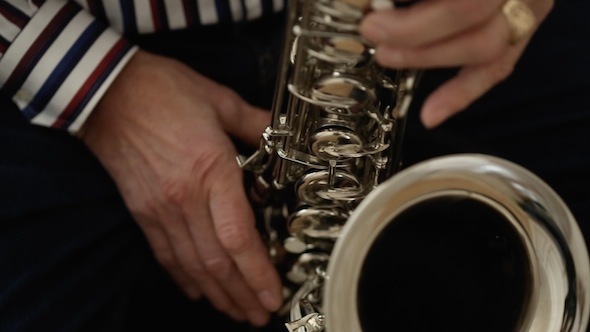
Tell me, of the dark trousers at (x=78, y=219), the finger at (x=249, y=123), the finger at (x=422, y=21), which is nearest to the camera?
the finger at (x=422, y=21)

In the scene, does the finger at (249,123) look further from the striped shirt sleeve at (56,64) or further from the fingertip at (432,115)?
the fingertip at (432,115)

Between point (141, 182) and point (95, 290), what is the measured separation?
11 cm

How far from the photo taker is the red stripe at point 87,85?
0.77 m

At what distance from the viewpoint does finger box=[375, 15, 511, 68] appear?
584 mm

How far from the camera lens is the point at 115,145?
31.8 inches

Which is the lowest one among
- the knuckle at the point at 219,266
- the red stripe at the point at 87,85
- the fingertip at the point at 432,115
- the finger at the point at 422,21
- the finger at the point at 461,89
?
the knuckle at the point at 219,266

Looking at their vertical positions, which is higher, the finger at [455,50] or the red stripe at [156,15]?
the finger at [455,50]

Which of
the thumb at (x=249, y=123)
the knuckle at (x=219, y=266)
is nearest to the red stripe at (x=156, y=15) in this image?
the thumb at (x=249, y=123)

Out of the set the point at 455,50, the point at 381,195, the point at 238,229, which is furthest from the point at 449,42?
the point at 238,229

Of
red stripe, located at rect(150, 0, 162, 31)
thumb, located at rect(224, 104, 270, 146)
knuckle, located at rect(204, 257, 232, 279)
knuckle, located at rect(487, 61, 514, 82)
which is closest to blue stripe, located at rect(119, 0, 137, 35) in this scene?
red stripe, located at rect(150, 0, 162, 31)

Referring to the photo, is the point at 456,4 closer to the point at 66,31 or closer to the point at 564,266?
the point at 564,266

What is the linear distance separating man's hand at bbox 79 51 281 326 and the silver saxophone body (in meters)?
0.04

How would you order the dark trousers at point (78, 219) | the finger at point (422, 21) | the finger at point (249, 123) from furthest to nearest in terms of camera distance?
the finger at point (249, 123), the dark trousers at point (78, 219), the finger at point (422, 21)

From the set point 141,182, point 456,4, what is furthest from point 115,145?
point 456,4
